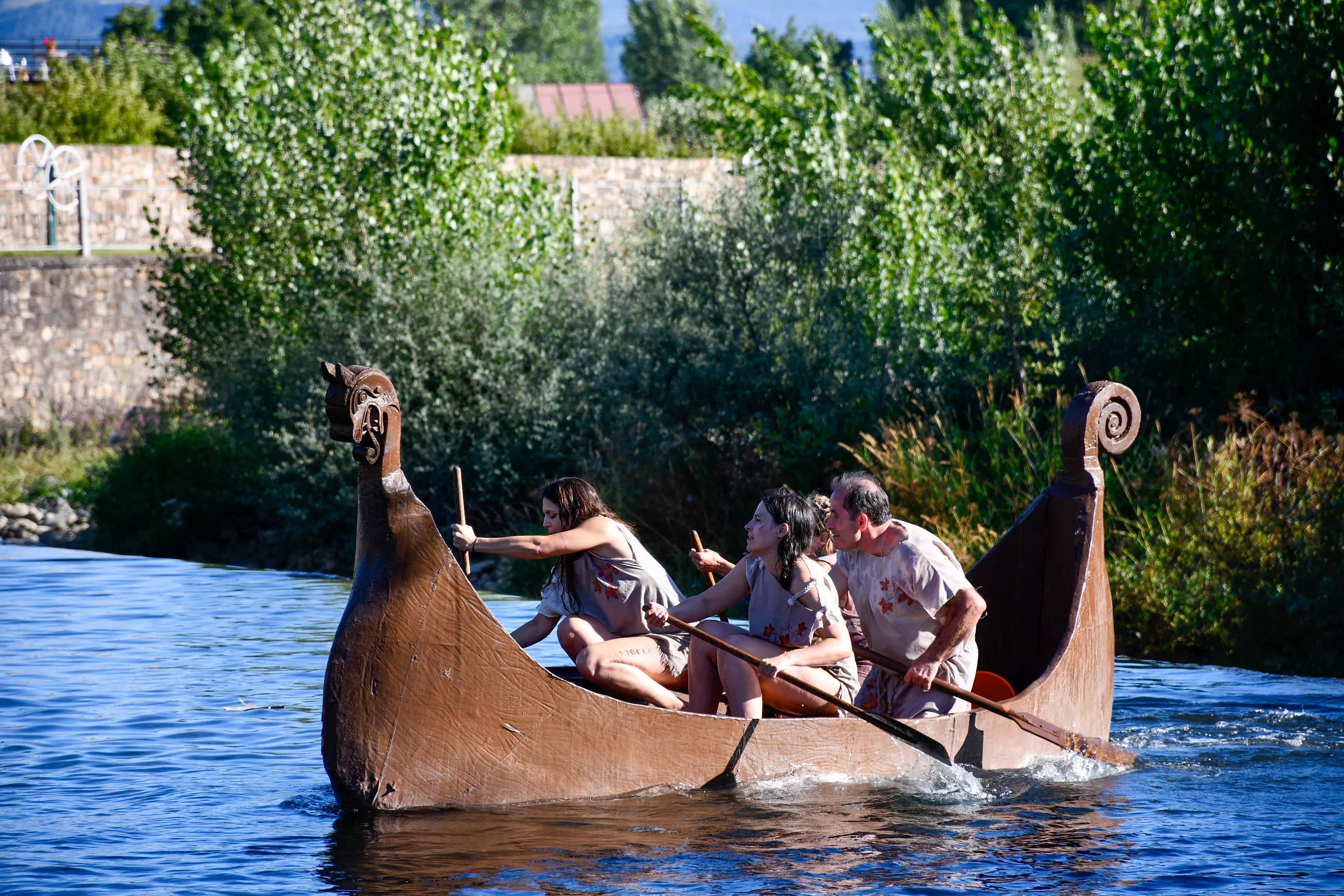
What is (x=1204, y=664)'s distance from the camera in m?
10.0

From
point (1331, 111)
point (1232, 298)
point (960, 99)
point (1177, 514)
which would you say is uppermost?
point (960, 99)

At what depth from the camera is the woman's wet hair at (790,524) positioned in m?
6.31

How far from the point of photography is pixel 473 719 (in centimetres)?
602

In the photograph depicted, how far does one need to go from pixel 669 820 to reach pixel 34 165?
2054 cm

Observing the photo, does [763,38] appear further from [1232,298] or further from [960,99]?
[1232,298]

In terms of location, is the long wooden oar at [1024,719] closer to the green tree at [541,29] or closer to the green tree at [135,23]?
the green tree at [135,23]

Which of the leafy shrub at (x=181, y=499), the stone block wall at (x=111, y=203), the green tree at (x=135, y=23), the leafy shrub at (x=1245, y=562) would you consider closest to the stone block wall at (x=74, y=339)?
the stone block wall at (x=111, y=203)

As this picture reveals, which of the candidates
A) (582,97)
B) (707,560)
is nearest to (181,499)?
(707,560)

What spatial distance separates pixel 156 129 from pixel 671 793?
23.3 m

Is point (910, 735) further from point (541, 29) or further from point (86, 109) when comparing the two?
point (541, 29)

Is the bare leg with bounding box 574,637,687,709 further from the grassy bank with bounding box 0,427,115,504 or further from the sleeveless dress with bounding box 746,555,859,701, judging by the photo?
the grassy bank with bounding box 0,427,115,504

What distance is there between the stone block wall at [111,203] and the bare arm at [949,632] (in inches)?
752

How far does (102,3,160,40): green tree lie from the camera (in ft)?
152

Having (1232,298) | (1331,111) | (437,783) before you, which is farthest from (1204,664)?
(437,783)
